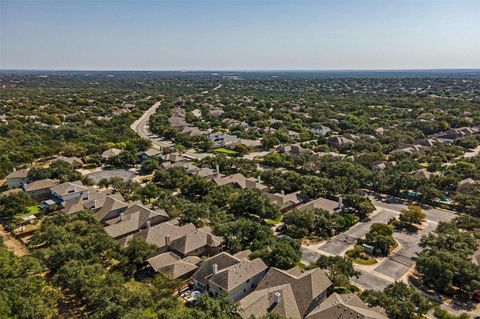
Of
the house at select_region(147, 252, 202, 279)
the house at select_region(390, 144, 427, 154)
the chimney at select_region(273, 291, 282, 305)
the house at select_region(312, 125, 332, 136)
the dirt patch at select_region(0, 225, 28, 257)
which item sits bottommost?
the dirt patch at select_region(0, 225, 28, 257)

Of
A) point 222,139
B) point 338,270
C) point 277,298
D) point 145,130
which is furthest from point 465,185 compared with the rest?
point 145,130

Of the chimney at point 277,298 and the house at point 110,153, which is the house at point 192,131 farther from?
the chimney at point 277,298

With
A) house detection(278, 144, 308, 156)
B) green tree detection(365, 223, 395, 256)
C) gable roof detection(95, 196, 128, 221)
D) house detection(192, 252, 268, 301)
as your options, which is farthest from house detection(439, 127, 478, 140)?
gable roof detection(95, 196, 128, 221)

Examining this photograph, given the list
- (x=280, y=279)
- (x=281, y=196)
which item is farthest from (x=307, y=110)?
(x=280, y=279)

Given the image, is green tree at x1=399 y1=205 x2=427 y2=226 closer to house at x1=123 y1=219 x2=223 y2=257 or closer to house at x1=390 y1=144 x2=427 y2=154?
house at x1=123 y1=219 x2=223 y2=257

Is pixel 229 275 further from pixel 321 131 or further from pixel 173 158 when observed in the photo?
pixel 321 131

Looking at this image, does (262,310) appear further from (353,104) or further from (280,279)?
(353,104)
